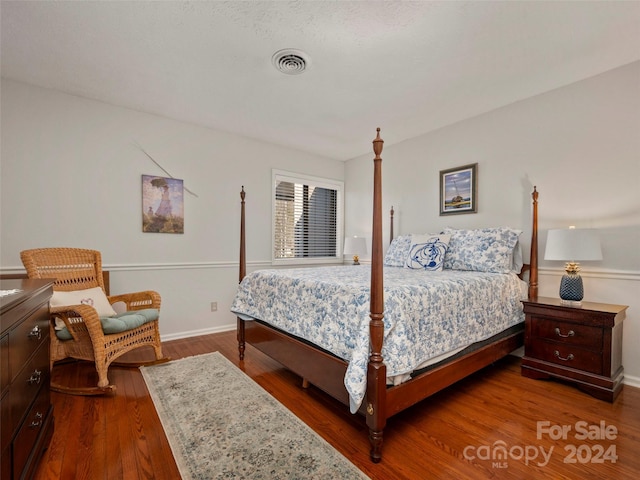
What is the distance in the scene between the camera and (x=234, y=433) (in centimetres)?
176

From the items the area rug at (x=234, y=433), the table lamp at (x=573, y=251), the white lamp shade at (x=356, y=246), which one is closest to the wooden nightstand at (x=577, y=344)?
the table lamp at (x=573, y=251)

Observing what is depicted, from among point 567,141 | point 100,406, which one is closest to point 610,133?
point 567,141

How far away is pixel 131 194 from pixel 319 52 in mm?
2395

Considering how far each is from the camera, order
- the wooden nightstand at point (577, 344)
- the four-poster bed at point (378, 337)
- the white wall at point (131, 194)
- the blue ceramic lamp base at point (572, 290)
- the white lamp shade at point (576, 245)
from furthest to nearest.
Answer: the white wall at point (131, 194)
the blue ceramic lamp base at point (572, 290)
the white lamp shade at point (576, 245)
the wooden nightstand at point (577, 344)
the four-poster bed at point (378, 337)

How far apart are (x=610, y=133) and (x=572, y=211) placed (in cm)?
67

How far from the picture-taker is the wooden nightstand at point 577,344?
216cm

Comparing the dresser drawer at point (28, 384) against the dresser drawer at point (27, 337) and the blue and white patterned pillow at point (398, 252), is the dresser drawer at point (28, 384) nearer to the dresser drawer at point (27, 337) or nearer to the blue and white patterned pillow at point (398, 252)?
the dresser drawer at point (27, 337)

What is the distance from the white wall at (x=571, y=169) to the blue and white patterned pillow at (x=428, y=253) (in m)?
0.52

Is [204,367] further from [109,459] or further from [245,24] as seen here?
[245,24]

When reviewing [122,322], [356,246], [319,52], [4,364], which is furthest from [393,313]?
[356,246]

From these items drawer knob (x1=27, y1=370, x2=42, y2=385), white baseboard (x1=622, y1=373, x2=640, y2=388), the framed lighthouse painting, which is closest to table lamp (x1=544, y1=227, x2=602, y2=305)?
white baseboard (x1=622, y1=373, x2=640, y2=388)

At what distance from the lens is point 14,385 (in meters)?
1.13

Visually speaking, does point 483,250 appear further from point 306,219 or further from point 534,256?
point 306,219

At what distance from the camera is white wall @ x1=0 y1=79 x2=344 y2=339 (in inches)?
108
